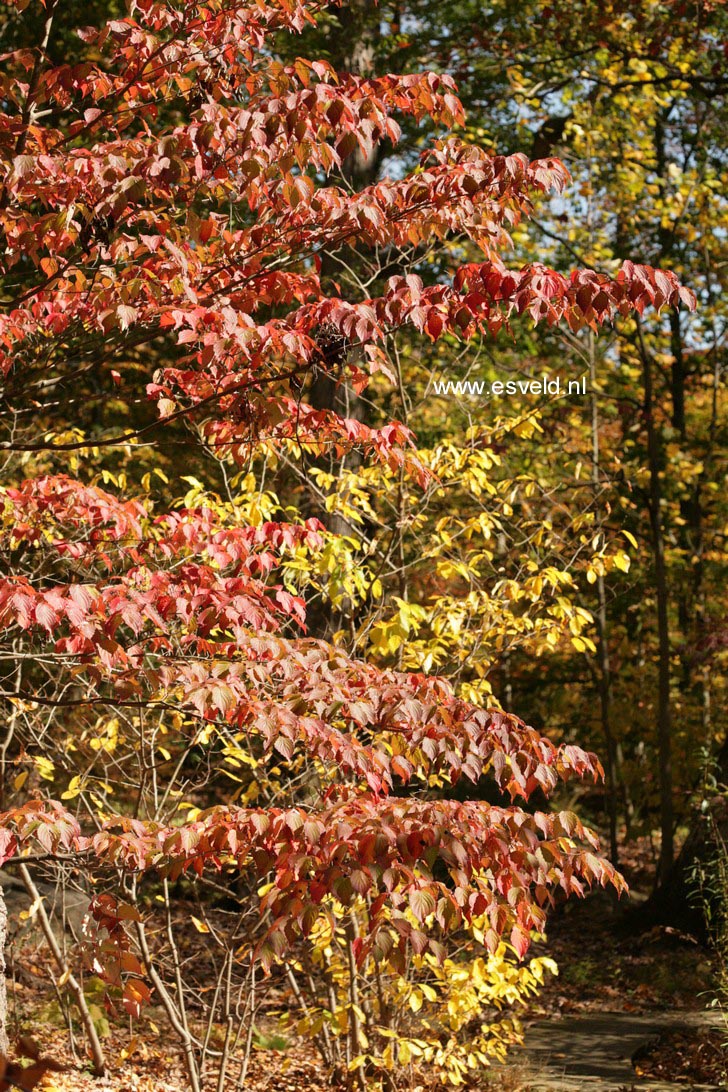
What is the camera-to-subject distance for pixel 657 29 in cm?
1005

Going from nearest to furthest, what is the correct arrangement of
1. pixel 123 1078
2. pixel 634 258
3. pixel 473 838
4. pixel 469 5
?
pixel 473 838 < pixel 123 1078 < pixel 469 5 < pixel 634 258

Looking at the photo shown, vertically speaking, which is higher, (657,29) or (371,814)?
(657,29)

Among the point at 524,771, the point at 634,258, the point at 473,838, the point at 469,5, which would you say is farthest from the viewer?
the point at 634,258

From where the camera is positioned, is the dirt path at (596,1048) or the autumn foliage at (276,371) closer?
the autumn foliage at (276,371)

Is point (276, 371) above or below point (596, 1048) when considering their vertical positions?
above

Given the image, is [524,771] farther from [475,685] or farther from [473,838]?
[475,685]

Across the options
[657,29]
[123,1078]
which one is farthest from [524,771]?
[657,29]

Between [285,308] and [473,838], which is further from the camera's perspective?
[285,308]

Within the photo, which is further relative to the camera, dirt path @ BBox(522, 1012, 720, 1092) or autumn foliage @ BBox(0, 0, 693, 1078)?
dirt path @ BBox(522, 1012, 720, 1092)

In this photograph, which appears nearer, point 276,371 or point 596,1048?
point 276,371

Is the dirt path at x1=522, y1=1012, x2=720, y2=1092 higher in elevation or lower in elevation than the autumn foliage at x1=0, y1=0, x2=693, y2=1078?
lower

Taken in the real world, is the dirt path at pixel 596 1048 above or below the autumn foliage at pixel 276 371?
below

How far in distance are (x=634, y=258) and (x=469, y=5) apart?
3.15 meters

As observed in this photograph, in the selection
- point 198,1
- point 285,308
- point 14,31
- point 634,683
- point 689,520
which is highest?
point 14,31
